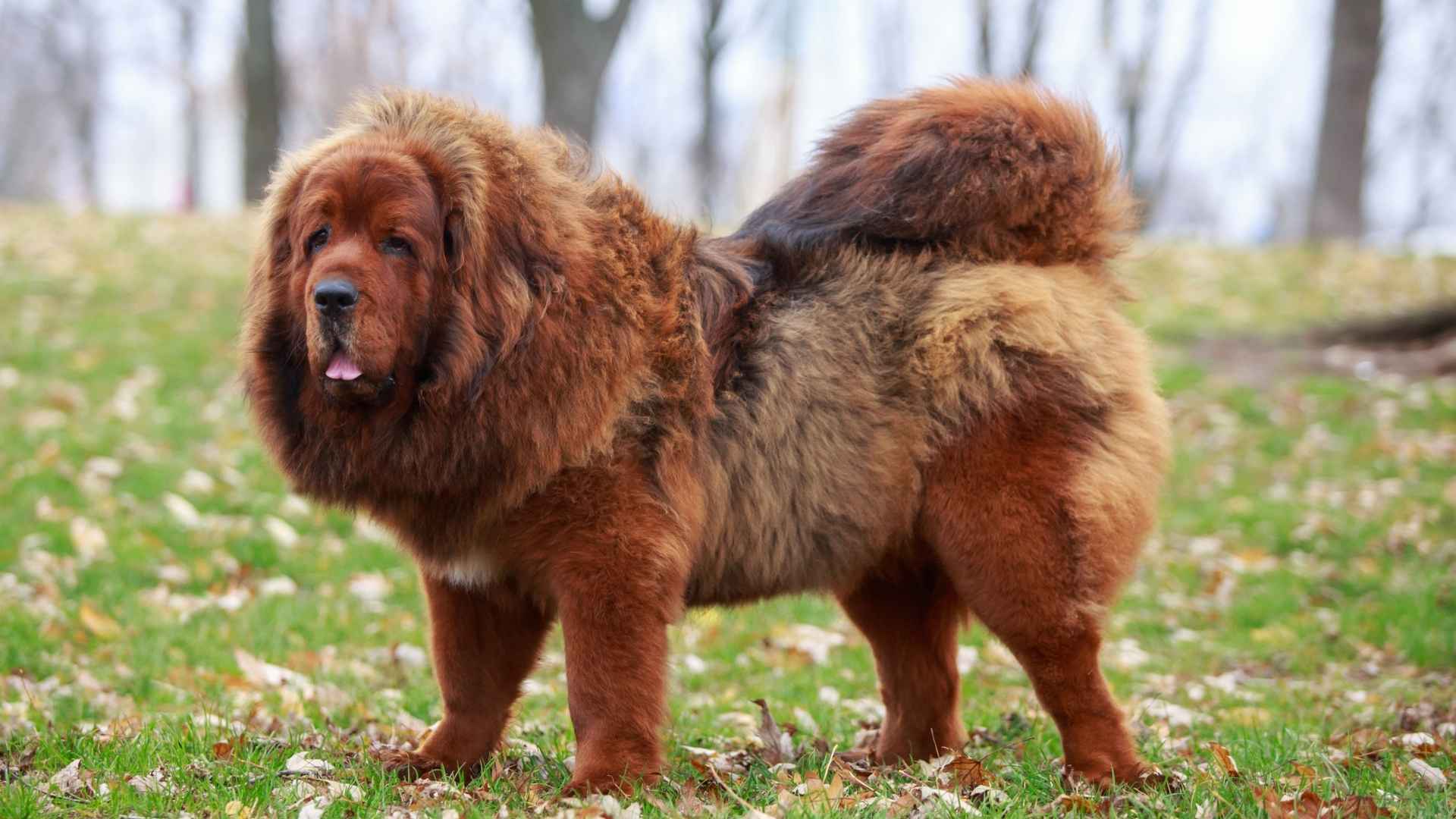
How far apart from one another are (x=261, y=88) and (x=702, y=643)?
15366 mm

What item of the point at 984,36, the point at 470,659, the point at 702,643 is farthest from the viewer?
the point at 984,36

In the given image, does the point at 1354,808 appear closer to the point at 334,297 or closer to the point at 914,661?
the point at 914,661

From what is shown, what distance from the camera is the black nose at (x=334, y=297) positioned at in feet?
11.1

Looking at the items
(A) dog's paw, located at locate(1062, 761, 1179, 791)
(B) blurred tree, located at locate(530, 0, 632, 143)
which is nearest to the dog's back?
(A) dog's paw, located at locate(1062, 761, 1179, 791)

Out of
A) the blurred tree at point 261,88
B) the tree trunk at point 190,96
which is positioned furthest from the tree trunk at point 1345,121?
the tree trunk at point 190,96

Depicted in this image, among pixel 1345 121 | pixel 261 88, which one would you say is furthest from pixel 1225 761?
pixel 261 88

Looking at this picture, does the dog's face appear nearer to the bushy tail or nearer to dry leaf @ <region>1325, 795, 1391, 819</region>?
the bushy tail

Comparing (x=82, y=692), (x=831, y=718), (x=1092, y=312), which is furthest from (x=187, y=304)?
(x=1092, y=312)

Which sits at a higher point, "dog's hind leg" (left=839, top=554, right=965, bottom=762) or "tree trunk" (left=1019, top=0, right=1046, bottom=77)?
"tree trunk" (left=1019, top=0, right=1046, bottom=77)

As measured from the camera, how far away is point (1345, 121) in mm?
16797

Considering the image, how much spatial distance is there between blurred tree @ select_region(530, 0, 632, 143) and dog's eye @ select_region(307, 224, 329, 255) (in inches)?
400

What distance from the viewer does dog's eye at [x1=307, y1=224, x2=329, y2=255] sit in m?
3.63

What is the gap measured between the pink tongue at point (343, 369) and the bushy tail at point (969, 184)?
1.53 meters

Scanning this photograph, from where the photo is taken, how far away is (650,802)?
3508 millimetres
